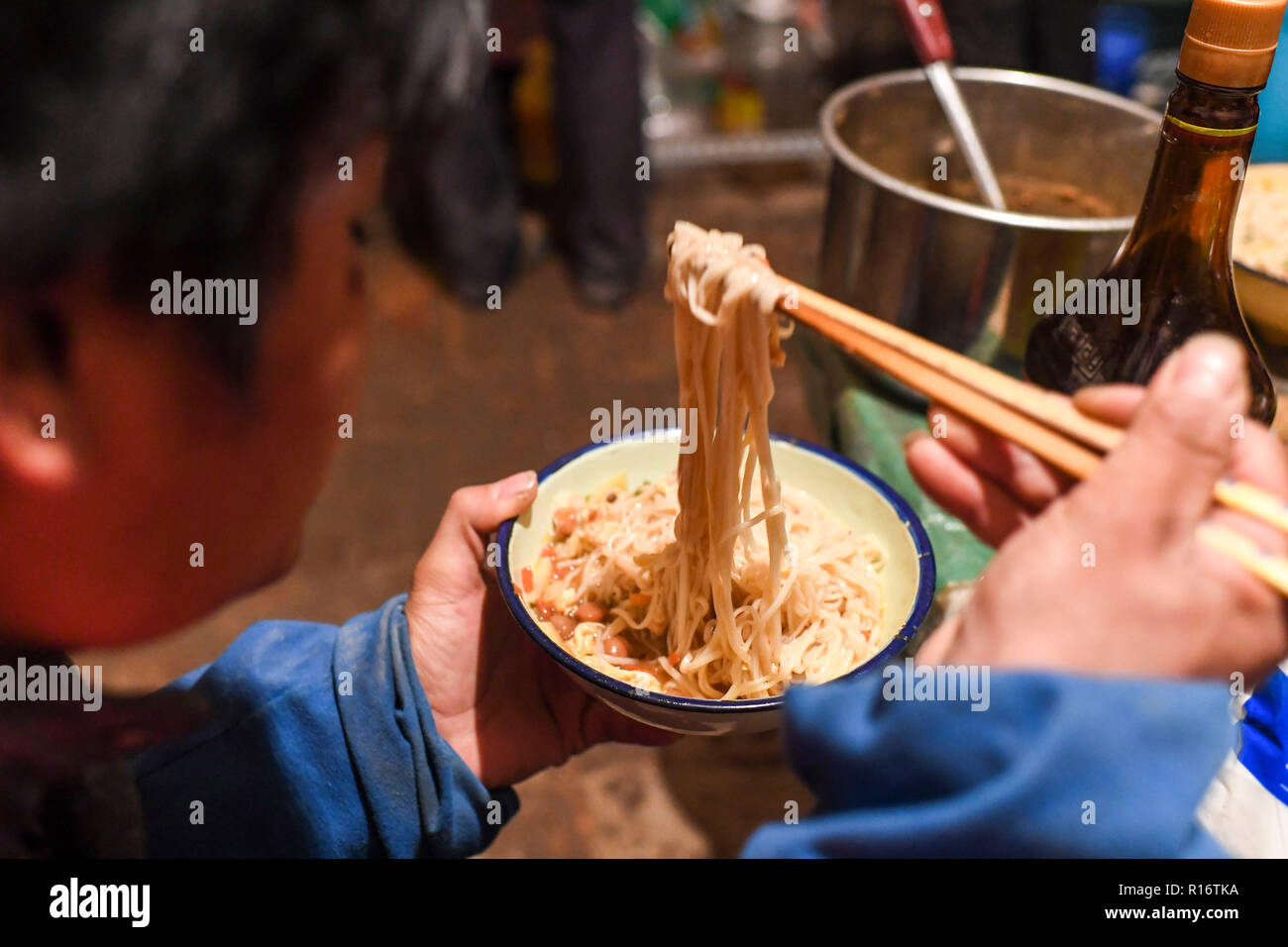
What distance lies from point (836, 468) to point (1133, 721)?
90 cm

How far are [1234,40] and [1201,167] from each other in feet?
0.68

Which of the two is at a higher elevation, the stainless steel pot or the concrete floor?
the stainless steel pot

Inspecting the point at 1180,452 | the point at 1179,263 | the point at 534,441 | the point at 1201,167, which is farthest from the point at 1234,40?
the point at 534,441

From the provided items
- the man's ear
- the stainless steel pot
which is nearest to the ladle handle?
the stainless steel pot

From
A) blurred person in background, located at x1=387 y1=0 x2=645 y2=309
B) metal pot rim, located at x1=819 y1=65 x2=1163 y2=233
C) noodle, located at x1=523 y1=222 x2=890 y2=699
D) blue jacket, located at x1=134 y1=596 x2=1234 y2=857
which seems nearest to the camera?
blue jacket, located at x1=134 y1=596 x2=1234 y2=857

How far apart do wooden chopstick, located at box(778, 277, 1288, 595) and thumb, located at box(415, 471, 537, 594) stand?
61 centimetres

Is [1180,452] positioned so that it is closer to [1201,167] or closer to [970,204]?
[1201,167]

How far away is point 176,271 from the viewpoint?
789 millimetres

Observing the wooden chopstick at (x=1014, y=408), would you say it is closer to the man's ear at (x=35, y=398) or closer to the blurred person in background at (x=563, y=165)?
the man's ear at (x=35, y=398)

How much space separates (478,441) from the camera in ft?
15.1

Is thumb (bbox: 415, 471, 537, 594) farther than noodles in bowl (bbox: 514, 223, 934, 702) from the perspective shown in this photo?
Yes

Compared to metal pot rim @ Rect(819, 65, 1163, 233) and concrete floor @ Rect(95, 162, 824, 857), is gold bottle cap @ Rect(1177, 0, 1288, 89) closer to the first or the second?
metal pot rim @ Rect(819, 65, 1163, 233)

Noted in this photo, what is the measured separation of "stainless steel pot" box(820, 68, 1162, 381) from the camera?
71.4 inches

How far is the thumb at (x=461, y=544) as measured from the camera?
166cm
